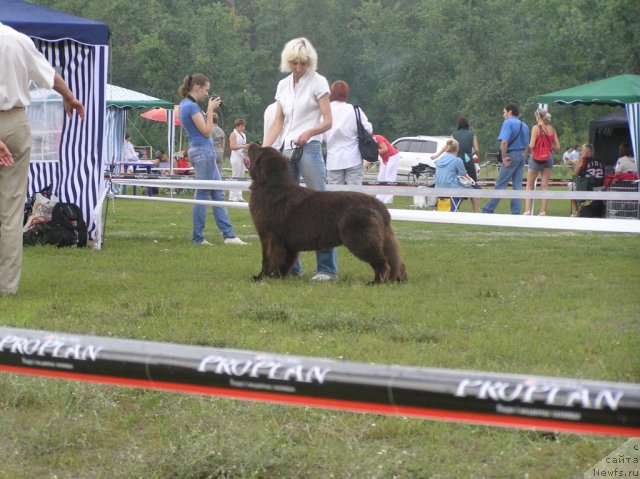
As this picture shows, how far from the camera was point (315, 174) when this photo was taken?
29.2 ft

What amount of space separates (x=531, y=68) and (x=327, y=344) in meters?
58.1

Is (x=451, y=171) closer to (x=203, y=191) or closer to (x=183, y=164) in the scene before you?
(x=203, y=191)

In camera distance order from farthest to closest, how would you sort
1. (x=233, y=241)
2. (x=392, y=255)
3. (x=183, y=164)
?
1. (x=183, y=164)
2. (x=233, y=241)
3. (x=392, y=255)

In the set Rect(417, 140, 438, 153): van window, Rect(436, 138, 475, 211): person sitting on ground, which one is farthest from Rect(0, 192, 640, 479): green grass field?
Rect(417, 140, 438, 153): van window

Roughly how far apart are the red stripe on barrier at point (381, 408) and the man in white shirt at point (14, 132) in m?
4.83

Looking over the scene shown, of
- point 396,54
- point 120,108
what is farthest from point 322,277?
point 396,54

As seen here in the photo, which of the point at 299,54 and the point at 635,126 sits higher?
the point at 299,54

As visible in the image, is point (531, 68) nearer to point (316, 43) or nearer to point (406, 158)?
point (316, 43)

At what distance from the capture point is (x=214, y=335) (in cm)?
592

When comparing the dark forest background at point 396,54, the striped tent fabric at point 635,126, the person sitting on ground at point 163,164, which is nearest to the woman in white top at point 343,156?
the striped tent fabric at point 635,126

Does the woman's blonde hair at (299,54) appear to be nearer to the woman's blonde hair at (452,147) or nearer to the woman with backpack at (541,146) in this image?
the woman's blonde hair at (452,147)

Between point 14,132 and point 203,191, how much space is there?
18.9ft

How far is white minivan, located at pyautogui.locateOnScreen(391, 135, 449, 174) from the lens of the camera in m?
37.1

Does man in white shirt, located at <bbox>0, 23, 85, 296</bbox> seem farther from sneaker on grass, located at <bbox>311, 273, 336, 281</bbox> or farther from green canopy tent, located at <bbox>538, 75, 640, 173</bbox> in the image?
green canopy tent, located at <bbox>538, 75, 640, 173</bbox>
